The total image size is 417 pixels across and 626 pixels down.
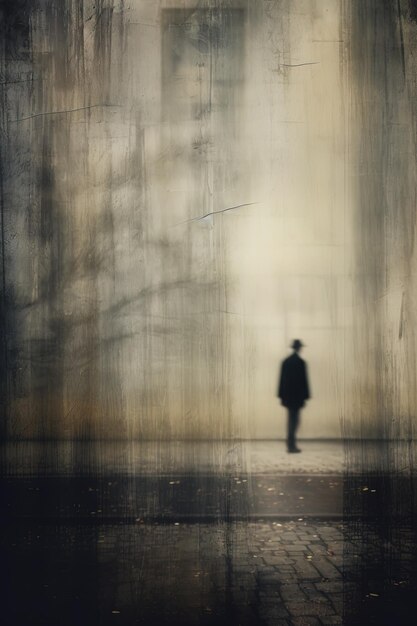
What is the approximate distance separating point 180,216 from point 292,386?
4.13ft

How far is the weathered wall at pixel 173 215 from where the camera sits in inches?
157

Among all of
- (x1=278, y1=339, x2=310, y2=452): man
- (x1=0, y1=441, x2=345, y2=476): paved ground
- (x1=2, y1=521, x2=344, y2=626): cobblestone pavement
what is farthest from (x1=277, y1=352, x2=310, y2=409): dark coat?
(x1=2, y1=521, x2=344, y2=626): cobblestone pavement

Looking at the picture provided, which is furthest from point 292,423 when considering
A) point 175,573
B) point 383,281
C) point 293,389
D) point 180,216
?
point 180,216

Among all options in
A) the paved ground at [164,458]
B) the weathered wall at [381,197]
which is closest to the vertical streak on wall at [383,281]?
the weathered wall at [381,197]

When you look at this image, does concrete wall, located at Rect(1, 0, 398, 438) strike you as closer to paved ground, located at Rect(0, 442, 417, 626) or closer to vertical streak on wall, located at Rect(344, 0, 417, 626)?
vertical streak on wall, located at Rect(344, 0, 417, 626)

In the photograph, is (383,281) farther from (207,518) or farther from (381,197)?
(207,518)

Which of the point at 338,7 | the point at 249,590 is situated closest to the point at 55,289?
the point at 249,590

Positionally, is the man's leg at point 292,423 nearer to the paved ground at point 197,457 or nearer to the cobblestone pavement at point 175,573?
the paved ground at point 197,457

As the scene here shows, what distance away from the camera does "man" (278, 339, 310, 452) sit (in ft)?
13.1

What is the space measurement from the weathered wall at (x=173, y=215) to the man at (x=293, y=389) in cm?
6

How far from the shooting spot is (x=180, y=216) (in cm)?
402

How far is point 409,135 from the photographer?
4.00 metres

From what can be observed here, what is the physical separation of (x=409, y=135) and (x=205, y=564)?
115 inches

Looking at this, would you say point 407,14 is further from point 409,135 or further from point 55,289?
point 55,289
